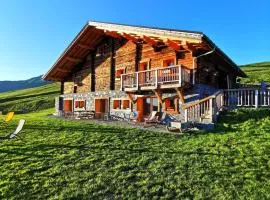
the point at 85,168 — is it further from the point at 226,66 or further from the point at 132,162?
the point at 226,66

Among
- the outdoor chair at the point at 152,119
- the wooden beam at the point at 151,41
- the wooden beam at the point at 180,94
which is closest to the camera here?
the wooden beam at the point at 180,94

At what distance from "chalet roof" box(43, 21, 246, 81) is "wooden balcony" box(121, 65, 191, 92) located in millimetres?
1711

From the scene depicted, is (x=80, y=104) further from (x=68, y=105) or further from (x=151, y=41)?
(x=151, y=41)

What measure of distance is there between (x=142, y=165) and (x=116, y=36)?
1536cm

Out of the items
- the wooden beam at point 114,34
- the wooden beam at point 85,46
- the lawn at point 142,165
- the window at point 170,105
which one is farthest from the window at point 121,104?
the lawn at point 142,165

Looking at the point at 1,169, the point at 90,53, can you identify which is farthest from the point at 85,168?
the point at 90,53

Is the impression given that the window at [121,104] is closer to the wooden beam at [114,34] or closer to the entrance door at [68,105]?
the wooden beam at [114,34]

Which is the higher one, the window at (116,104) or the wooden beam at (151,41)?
the wooden beam at (151,41)

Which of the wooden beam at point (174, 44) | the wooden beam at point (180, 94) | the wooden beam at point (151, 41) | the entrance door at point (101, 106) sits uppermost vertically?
the wooden beam at point (151, 41)

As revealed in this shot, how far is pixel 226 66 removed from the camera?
24.0 metres

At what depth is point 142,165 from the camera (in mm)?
10578

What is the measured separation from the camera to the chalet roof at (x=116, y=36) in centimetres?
1695

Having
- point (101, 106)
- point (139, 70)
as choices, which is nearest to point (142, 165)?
point (139, 70)

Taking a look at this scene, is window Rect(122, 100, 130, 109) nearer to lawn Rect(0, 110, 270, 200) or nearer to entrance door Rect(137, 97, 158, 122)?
entrance door Rect(137, 97, 158, 122)
